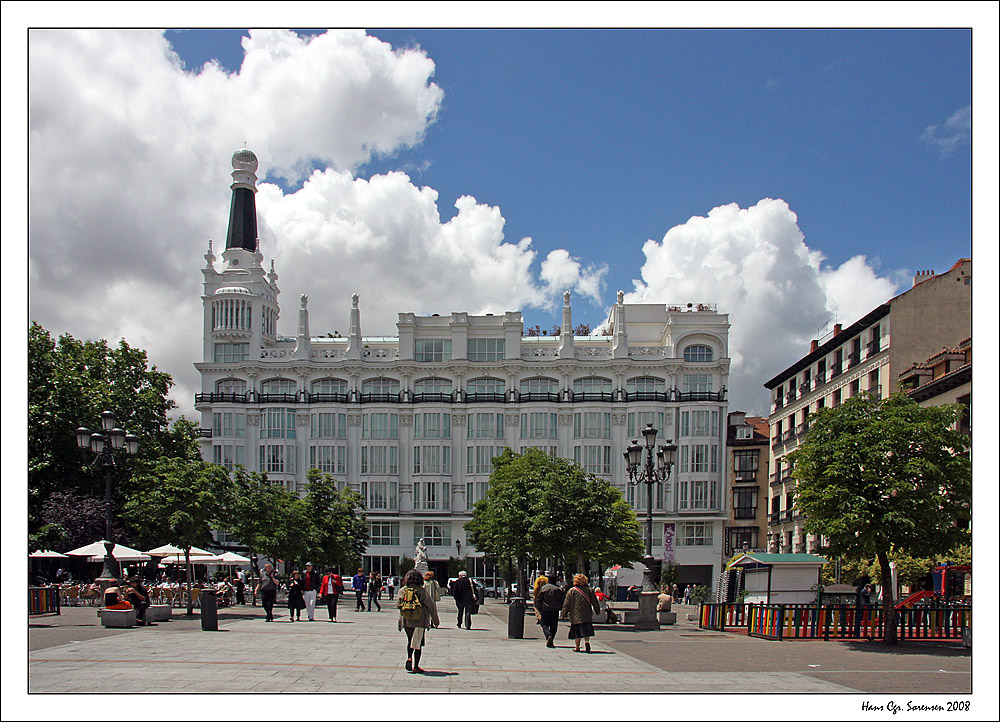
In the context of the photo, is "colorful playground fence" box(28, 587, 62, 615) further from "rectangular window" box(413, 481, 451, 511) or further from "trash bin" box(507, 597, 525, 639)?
"rectangular window" box(413, 481, 451, 511)

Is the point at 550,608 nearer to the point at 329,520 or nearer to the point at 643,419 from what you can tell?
the point at 329,520

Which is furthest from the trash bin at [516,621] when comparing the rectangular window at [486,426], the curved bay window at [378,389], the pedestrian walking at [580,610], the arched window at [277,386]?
the arched window at [277,386]

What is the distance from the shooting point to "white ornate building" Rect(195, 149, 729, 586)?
77.3 metres

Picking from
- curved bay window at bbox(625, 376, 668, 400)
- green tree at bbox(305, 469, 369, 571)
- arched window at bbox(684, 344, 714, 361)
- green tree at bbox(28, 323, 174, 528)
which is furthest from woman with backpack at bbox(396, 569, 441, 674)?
arched window at bbox(684, 344, 714, 361)

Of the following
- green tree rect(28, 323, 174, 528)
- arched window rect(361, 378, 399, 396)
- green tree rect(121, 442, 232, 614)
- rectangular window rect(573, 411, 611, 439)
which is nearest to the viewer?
green tree rect(121, 442, 232, 614)

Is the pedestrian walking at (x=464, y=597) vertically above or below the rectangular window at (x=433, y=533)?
above

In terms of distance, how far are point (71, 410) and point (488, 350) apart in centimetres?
4139

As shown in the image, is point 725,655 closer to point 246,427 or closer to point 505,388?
point 505,388

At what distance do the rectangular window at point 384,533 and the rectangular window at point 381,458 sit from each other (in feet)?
14.2

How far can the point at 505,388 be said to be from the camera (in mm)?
79250

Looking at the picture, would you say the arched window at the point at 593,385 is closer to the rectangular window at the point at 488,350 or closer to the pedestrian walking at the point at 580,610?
the rectangular window at the point at 488,350

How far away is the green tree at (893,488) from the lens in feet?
65.5

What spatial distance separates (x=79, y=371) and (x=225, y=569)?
101 feet

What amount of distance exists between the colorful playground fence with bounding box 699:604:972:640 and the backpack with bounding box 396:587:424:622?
12083 millimetres
